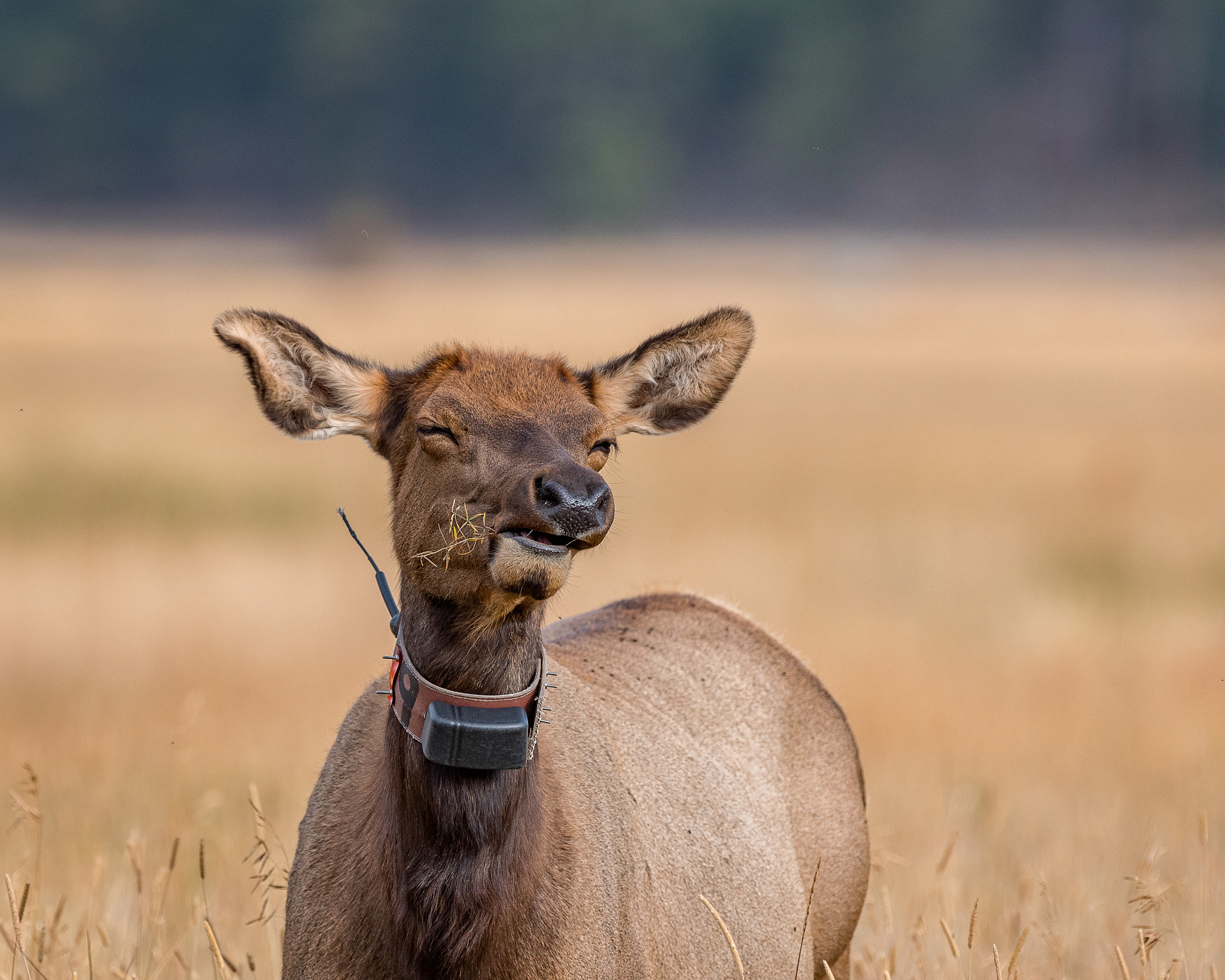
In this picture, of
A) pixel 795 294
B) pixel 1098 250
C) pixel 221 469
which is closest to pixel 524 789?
pixel 221 469

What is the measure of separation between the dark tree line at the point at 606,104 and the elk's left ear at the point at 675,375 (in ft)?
234

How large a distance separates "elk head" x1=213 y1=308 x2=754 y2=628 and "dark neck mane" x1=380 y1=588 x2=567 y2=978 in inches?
4.2

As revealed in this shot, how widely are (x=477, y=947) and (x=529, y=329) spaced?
92.5ft

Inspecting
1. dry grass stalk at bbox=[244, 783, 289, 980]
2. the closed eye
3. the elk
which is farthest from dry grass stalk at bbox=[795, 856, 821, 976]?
the closed eye

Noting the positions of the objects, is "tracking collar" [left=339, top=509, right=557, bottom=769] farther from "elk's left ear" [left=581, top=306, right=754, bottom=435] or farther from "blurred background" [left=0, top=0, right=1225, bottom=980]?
"blurred background" [left=0, top=0, right=1225, bottom=980]

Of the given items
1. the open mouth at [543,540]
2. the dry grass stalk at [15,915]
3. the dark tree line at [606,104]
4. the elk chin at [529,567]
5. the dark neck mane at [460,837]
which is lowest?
the dry grass stalk at [15,915]

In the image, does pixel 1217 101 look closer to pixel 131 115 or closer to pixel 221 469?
pixel 131 115

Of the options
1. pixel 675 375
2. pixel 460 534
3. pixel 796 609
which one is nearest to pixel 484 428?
pixel 460 534

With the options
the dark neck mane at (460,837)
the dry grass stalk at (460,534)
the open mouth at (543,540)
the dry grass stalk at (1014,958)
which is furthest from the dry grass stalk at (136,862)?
the dry grass stalk at (1014,958)

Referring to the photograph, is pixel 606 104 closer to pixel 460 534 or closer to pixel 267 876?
pixel 267 876

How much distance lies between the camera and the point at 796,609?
13258 millimetres

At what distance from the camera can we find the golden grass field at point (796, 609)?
270 inches

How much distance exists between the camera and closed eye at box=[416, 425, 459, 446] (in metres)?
4.46

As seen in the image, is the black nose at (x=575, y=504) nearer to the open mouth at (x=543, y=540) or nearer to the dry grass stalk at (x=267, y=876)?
the open mouth at (x=543, y=540)
